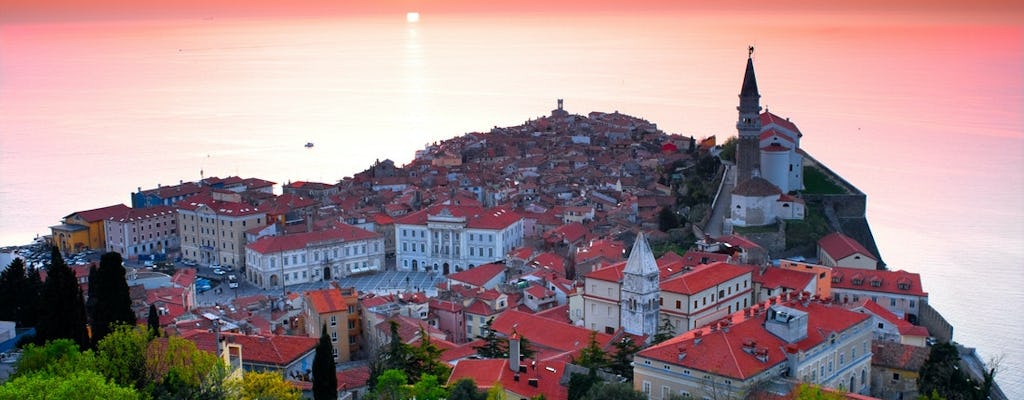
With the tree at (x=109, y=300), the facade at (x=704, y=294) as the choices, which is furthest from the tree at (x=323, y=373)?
the facade at (x=704, y=294)

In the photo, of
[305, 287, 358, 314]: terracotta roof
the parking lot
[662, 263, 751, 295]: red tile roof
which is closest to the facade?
[662, 263, 751, 295]: red tile roof

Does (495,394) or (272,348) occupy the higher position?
(495,394)

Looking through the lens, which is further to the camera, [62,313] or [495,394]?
[62,313]

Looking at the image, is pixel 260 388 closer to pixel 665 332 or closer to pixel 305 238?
pixel 665 332

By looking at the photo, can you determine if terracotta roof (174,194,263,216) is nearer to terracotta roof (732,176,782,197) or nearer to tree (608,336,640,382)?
terracotta roof (732,176,782,197)

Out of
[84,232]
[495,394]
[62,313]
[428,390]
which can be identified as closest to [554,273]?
[428,390]
